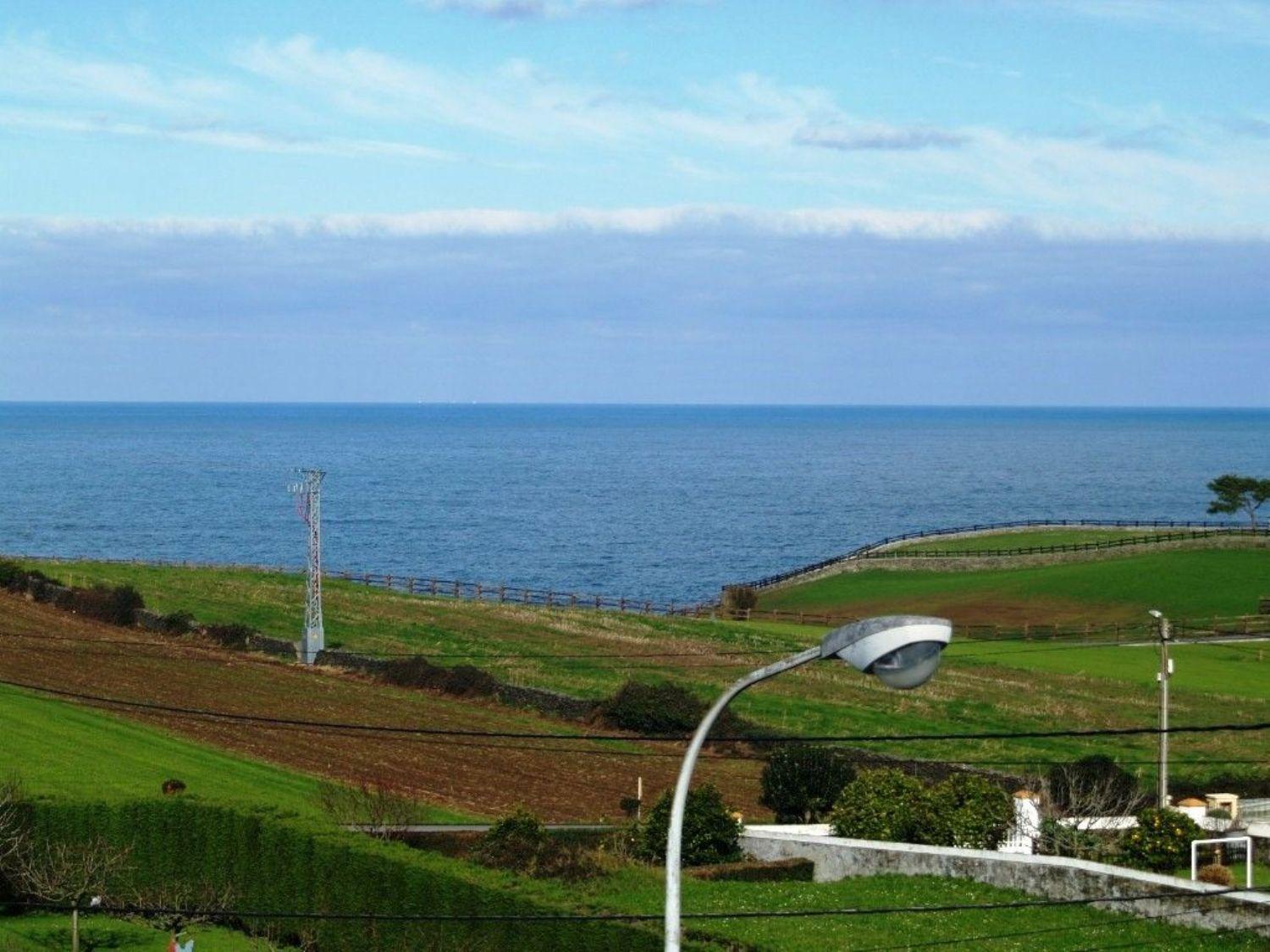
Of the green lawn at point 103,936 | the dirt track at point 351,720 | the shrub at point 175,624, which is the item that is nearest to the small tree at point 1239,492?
Answer: the shrub at point 175,624

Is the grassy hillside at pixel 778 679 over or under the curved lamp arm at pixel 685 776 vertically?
under

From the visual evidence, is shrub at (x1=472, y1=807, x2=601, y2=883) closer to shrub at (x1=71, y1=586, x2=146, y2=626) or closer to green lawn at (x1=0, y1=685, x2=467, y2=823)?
green lawn at (x1=0, y1=685, x2=467, y2=823)

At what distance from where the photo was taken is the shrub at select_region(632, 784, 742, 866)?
32281 millimetres

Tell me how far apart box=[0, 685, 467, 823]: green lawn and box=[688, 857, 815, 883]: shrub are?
685cm

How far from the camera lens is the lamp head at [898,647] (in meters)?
11.1

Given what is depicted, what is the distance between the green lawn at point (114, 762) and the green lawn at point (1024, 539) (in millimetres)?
65710

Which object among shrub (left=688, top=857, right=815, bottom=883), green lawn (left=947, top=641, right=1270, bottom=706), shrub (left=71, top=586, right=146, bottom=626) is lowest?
shrub (left=688, top=857, right=815, bottom=883)

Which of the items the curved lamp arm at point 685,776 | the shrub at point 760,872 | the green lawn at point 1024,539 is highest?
the curved lamp arm at point 685,776

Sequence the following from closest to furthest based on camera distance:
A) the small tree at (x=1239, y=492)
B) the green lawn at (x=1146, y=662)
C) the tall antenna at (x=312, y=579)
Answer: the green lawn at (x=1146, y=662)
the tall antenna at (x=312, y=579)
the small tree at (x=1239, y=492)

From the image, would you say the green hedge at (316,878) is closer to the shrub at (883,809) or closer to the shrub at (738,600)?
the shrub at (883,809)

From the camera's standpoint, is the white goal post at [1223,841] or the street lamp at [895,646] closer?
the street lamp at [895,646]

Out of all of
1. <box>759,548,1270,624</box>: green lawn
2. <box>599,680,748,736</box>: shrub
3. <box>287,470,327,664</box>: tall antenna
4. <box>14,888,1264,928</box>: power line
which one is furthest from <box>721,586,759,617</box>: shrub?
<box>14,888,1264,928</box>: power line

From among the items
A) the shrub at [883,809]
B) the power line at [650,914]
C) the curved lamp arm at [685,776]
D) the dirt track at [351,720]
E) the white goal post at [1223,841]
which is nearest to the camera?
the curved lamp arm at [685,776]

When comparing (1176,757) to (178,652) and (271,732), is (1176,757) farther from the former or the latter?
(178,652)
